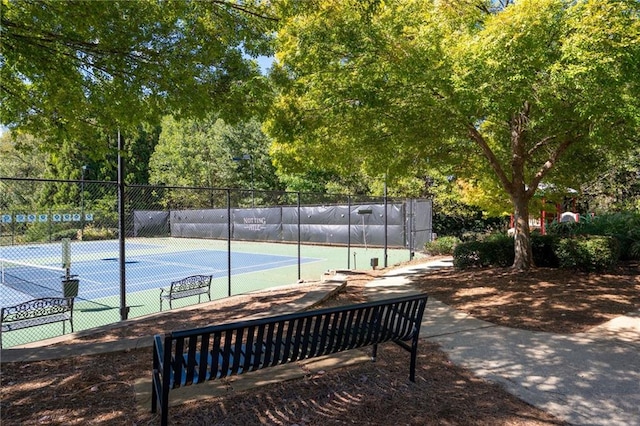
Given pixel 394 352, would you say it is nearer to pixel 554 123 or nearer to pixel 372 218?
pixel 554 123

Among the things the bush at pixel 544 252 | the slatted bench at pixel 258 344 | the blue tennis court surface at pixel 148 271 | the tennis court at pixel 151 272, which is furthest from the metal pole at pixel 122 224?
the bush at pixel 544 252

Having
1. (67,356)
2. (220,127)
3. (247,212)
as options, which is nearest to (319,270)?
(67,356)

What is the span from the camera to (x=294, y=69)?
771 centimetres

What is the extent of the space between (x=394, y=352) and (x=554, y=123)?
6.11 meters

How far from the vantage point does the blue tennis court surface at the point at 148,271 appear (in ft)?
44.0

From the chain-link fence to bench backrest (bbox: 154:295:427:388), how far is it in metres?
4.90

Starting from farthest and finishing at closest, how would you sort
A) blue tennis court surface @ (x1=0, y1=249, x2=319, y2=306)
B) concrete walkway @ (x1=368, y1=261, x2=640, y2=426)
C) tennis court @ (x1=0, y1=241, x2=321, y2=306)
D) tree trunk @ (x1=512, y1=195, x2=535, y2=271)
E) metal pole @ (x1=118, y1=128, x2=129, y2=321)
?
1. tennis court @ (x1=0, y1=241, x2=321, y2=306)
2. blue tennis court surface @ (x1=0, y1=249, x2=319, y2=306)
3. tree trunk @ (x1=512, y1=195, x2=535, y2=271)
4. metal pole @ (x1=118, y1=128, x2=129, y2=321)
5. concrete walkway @ (x1=368, y1=261, x2=640, y2=426)

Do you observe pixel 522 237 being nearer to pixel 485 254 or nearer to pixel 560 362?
pixel 485 254

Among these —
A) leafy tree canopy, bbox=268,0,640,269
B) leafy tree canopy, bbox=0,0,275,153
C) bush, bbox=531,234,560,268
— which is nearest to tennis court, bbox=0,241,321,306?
leafy tree canopy, bbox=268,0,640,269

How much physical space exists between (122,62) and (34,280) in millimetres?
14418

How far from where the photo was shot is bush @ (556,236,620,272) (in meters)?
9.45

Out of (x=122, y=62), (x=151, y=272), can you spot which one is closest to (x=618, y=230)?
(x=122, y=62)

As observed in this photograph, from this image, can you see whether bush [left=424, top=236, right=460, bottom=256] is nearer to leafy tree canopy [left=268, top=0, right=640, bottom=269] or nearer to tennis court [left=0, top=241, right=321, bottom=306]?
tennis court [left=0, top=241, right=321, bottom=306]

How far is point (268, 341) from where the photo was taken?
11.3ft
